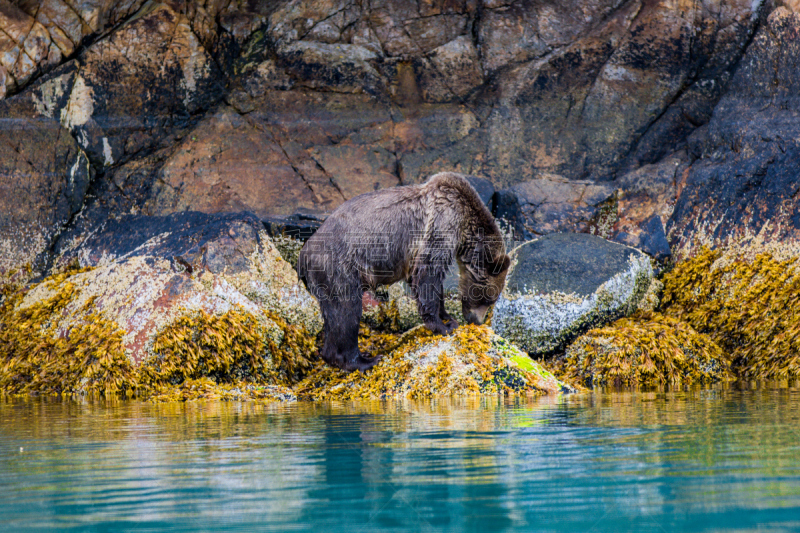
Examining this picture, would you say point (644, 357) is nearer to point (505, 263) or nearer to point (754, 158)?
point (505, 263)

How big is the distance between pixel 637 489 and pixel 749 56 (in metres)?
9.03

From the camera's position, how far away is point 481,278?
7.51 m

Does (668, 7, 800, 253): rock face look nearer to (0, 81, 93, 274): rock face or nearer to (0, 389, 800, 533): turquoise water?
(0, 389, 800, 533): turquoise water

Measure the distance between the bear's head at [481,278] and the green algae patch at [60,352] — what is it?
3.39m

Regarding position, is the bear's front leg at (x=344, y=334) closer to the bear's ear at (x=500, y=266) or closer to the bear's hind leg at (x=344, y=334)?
the bear's hind leg at (x=344, y=334)

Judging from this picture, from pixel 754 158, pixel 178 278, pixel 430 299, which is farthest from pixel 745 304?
pixel 178 278

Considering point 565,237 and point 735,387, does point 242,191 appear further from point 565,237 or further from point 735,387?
point 735,387

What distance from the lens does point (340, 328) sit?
7078mm

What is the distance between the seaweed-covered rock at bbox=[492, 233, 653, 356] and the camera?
25.7ft

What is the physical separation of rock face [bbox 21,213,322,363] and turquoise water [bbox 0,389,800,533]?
3.21m

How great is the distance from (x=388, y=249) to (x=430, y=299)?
64cm

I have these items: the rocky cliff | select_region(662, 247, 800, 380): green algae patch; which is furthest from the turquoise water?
the rocky cliff

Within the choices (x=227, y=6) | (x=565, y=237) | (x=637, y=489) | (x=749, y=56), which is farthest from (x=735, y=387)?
(x=227, y=6)

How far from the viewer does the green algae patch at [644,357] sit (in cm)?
707
